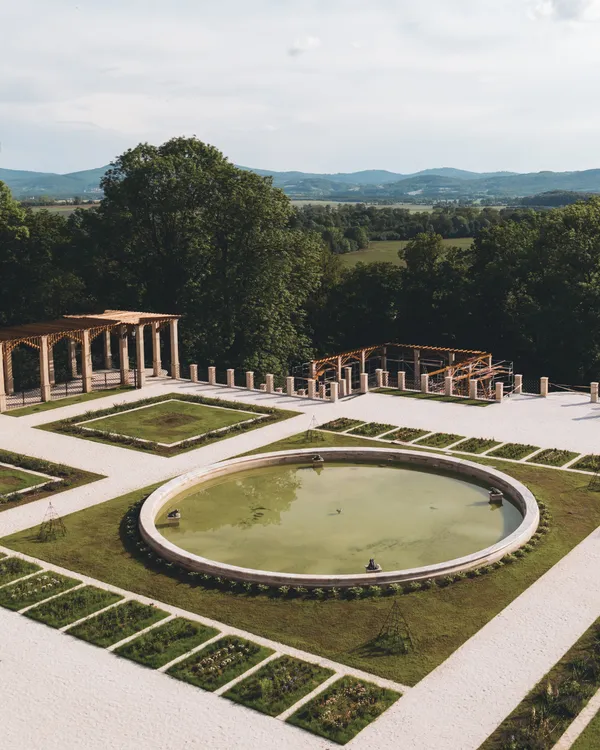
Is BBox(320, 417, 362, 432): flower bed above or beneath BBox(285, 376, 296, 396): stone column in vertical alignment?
beneath

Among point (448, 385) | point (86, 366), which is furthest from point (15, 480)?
point (448, 385)

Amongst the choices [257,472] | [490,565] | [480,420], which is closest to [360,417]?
[480,420]

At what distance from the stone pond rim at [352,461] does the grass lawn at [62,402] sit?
13.8 m

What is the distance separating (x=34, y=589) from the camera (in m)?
21.3

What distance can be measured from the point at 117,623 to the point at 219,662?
10.0ft

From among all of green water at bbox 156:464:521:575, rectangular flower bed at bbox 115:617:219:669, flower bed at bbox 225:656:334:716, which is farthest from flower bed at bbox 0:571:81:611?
flower bed at bbox 225:656:334:716

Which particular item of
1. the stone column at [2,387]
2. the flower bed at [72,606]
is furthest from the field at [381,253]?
the flower bed at [72,606]

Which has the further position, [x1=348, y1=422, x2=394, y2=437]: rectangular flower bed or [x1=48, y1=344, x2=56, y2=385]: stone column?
[x1=48, y1=344, x2=56, y2=385]: stone column

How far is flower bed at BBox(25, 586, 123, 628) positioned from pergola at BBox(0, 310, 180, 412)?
72.0 ft

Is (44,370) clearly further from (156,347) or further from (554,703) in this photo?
(554,703)

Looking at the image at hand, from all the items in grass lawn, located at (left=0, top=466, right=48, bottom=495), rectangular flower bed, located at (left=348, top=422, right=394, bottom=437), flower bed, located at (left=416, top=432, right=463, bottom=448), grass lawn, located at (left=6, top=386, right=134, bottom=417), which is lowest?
grass lawn, located at (left=0, top=466, right=48, bottom=495)

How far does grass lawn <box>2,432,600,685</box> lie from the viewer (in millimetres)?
18234

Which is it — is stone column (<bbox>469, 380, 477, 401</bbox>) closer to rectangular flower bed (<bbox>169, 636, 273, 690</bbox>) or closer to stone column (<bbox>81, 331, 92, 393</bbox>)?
stone column (<bbox>81, 331, 92, 393</bbox>)

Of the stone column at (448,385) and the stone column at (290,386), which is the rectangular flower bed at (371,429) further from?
the stone column at (290,386)
